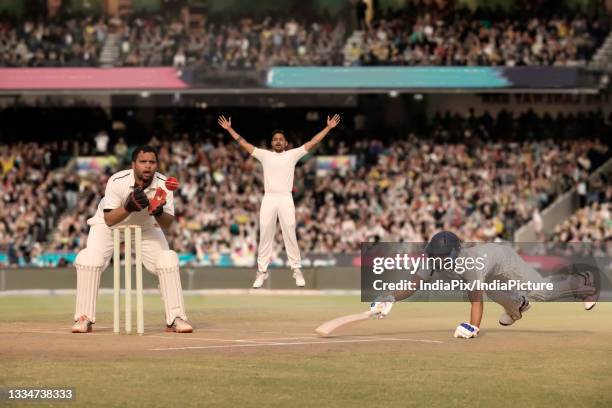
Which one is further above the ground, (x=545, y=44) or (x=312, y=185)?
(x=545, y=44)

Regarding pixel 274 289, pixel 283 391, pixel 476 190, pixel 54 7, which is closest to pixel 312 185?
pixel 476 190

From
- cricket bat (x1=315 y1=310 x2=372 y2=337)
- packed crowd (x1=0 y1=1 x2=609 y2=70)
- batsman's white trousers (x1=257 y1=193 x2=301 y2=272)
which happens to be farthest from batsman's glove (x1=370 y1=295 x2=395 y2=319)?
packed crowd (x1=0 y1=1 x2=609 y2=70)

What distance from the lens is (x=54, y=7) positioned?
47062 millimetres

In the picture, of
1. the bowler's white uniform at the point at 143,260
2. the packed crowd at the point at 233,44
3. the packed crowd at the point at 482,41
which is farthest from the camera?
the packed crowd at the point at 233,44

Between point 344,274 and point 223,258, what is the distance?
441cm

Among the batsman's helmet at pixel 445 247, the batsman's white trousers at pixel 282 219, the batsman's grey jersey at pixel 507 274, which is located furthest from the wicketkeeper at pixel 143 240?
the batsman's white trousers at pixel 282 219

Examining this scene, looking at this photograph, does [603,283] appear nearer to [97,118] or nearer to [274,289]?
[274,289]

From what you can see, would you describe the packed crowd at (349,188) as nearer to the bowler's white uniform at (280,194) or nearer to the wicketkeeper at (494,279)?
the bowler's white uniform at (280,194)

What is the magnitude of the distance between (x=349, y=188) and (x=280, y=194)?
2067 cm

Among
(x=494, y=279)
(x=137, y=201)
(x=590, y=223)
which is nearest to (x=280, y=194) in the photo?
(x=494, y=279)

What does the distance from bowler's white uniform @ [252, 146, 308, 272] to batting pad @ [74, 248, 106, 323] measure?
4.96 meters

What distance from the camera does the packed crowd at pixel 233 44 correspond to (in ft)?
145

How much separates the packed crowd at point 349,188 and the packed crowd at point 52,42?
10.0 feet

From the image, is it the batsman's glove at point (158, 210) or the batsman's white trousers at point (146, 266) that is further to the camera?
the batsman's white trousers at point (146, 266)
